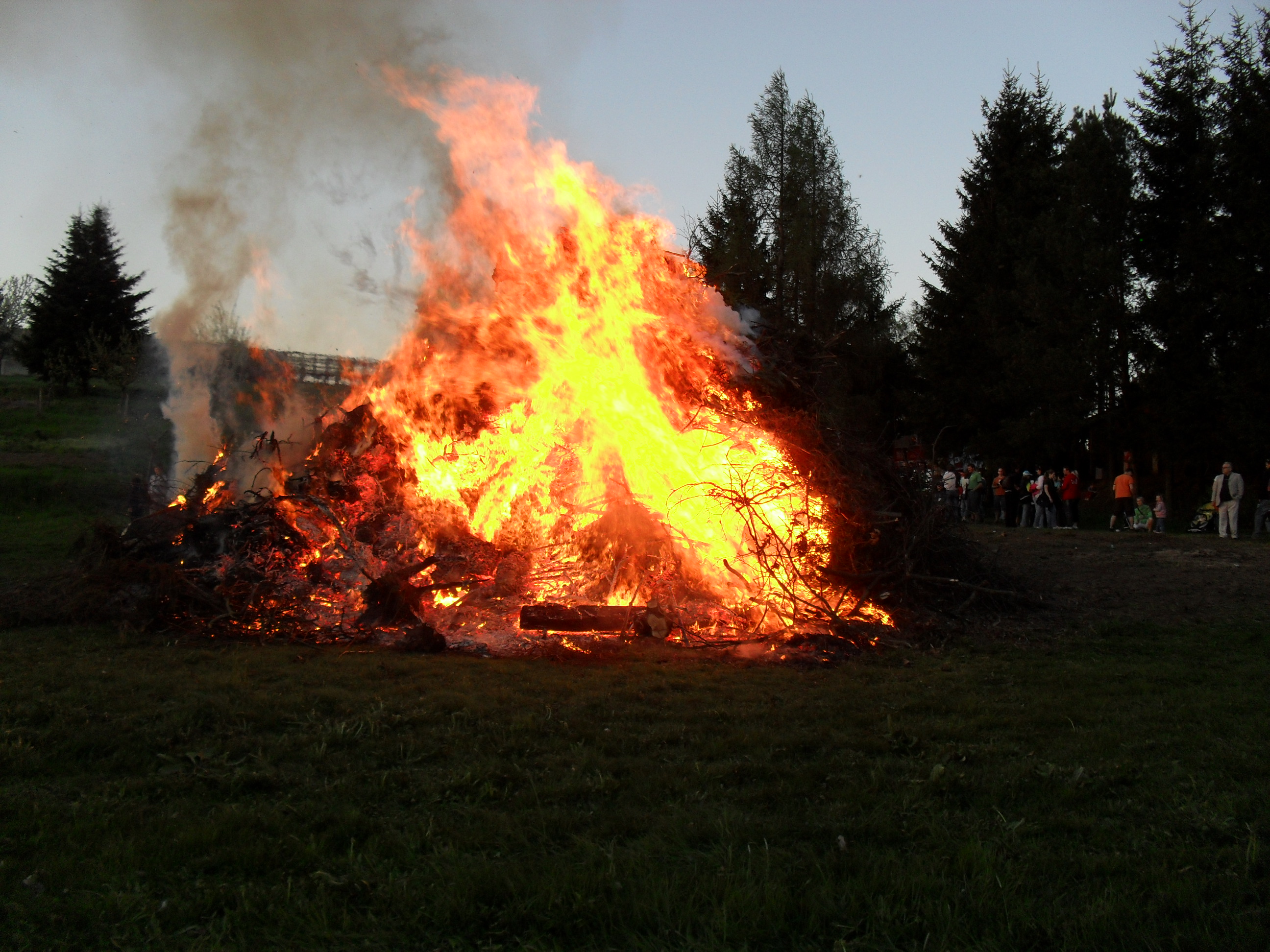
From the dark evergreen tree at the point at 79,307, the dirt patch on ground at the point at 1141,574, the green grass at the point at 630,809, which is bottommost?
the green grass at the point at 630,809

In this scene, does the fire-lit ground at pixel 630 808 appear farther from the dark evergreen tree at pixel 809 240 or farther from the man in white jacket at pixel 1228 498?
the dark evergreen tree at pixel 809 240

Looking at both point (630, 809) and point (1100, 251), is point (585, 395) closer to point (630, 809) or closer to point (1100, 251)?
point (630, 809)

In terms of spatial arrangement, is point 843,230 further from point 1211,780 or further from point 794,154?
point 1211,780

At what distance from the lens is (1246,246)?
2030 centimetres

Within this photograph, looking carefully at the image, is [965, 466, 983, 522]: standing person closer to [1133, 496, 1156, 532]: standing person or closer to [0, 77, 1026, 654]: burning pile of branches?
[1133, 496, 1156, 532]: standing person

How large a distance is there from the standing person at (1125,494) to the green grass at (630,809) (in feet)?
45.6

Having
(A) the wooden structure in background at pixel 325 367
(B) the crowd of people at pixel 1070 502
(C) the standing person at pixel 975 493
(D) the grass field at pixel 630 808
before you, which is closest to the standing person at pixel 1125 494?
(B) the crowd of people at pixel 1070 502

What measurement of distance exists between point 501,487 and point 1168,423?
1925 cm

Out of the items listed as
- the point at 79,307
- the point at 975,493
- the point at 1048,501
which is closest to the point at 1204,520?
the point at 1048,501

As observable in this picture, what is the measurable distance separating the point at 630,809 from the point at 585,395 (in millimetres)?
6514

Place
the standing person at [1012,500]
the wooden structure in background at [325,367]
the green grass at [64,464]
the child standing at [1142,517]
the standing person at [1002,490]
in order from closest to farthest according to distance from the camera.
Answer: the wooden structure in background at [325,367] → the green grass at [64,464] → the child standing at [1142,517] → the standing person at [1002,490] → the standing person at [1012,500]

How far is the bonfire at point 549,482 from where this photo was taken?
29.3 ft

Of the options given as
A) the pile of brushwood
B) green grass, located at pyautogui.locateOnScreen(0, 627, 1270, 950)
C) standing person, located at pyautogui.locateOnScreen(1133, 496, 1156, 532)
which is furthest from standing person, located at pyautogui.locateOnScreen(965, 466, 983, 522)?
green grass, located at pyautogui.locateOnScreen(0, 627, 1270, 950)

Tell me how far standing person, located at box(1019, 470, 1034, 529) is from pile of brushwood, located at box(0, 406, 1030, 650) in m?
11.1
